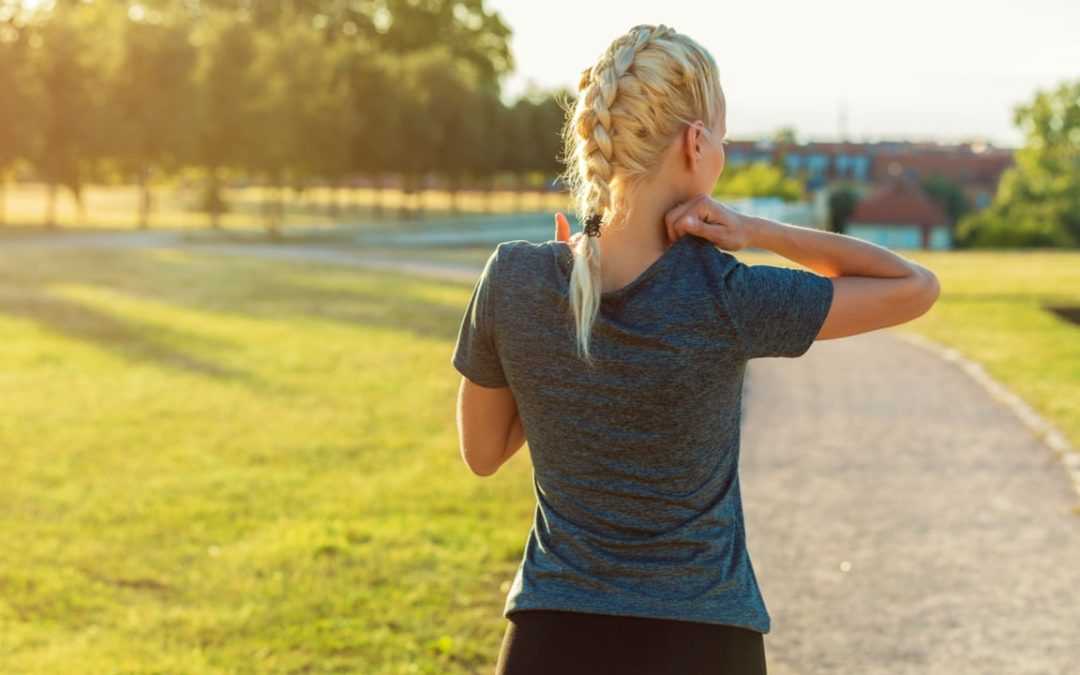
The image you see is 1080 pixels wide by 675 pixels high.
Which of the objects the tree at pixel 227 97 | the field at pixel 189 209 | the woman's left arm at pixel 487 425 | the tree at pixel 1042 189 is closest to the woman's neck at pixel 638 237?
the woman's left arm at pixel 487 425

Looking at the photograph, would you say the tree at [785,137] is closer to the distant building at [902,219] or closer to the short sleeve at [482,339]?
the distant building at [902,219]

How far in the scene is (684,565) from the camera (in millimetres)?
1899

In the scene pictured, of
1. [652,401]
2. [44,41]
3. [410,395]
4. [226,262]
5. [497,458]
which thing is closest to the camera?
[652,401]

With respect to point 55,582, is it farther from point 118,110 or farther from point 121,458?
point 118,110

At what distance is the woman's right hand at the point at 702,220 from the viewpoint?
1.86 m

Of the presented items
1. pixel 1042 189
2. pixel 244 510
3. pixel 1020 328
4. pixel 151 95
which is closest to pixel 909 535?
pixel 244 510

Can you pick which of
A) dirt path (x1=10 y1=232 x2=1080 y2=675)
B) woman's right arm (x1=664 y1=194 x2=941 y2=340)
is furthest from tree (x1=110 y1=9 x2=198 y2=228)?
woman's right arm (x1=664 y1=194 x2=941 y2=340)

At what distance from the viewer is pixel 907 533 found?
21.2 feet

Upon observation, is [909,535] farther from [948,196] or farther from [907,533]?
[948,196]

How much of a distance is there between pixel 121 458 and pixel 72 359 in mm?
5171

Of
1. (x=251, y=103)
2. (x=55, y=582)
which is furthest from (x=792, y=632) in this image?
(x=251, y=103)

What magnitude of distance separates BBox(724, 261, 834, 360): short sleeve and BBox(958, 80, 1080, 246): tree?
73.4 metres

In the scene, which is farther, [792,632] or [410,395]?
[410,395]

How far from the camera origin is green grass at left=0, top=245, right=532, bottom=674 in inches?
191
